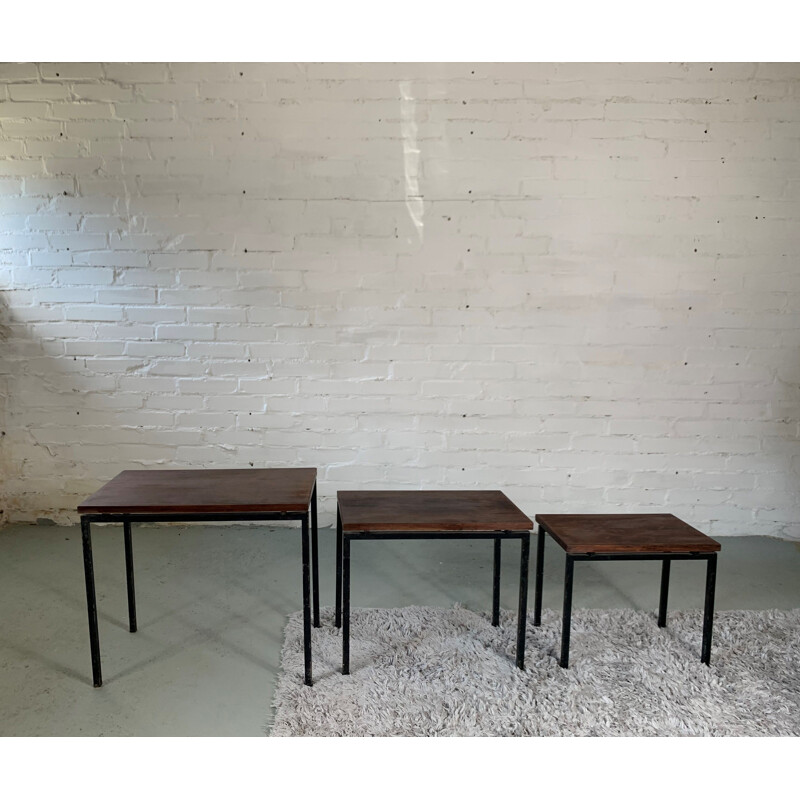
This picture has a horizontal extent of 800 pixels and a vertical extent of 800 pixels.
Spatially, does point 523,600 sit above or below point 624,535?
below

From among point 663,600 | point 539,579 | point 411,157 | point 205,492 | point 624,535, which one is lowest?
point 663,600

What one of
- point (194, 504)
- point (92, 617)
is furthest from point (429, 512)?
point (92, 617)

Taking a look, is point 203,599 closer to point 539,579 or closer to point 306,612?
point 306,612

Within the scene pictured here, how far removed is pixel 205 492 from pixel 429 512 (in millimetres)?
727

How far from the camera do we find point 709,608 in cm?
199

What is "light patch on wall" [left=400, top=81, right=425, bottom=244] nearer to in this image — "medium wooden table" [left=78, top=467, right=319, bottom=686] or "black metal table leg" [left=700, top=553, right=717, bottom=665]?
"medium wooden table" [left=78, top=467, right=319, bottom=686]

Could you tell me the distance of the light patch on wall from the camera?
2.95 metres

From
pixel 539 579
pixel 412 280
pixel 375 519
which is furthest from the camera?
pixel 412 280

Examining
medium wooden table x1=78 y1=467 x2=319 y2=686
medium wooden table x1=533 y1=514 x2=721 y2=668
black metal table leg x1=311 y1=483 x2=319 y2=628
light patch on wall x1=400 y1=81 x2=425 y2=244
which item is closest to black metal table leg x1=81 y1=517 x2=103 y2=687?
medium wooden table x1=78 y1=467 x2=319 y2=686

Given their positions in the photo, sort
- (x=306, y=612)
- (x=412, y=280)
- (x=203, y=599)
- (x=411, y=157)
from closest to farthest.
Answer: (x=306, y=612), (x=203, y=599), (x=411, y=157), (x=412, y=280)

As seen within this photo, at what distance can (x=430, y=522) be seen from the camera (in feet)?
6.24

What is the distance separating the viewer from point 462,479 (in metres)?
3.25

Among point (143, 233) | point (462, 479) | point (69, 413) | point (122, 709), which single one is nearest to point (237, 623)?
point (122, 709)

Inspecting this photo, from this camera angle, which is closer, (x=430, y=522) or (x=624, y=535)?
(x=430, y=522)
